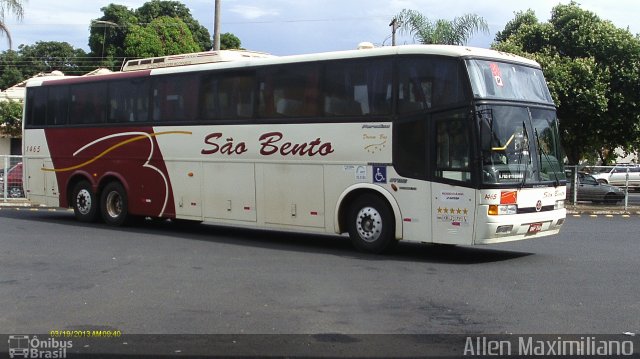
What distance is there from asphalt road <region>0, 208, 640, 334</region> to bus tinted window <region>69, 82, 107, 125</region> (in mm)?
3394

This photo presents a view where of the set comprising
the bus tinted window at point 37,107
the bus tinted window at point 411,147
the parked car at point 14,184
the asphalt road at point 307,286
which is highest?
the bus tinted window at point 37,107

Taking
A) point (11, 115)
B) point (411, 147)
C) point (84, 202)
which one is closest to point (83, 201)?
point (84, 202)

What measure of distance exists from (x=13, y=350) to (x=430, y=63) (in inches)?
301

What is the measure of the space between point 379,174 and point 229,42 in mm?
49848

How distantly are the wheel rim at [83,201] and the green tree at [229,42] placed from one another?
42762 mm

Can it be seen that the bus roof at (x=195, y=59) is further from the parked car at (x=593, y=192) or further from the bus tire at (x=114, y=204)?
the parked car at (x=593, y=192)

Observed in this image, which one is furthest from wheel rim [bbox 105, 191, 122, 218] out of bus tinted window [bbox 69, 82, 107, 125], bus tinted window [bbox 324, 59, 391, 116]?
bus tinted window [bbox 324, 59, 391, 116]

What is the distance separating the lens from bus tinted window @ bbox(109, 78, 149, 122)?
16.3 meters

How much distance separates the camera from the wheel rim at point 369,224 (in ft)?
41.0

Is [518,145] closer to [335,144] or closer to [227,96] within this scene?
[335,144]

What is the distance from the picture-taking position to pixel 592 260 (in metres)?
12.0

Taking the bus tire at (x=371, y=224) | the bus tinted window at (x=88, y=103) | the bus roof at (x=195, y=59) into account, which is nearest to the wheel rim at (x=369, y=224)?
the bus tire at (x=371, y=224)

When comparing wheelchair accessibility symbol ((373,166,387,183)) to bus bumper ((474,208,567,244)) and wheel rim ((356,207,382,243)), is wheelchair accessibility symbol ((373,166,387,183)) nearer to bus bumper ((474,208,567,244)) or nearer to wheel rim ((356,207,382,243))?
wheel rim ((356,207,382,243))

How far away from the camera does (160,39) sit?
52.1m
